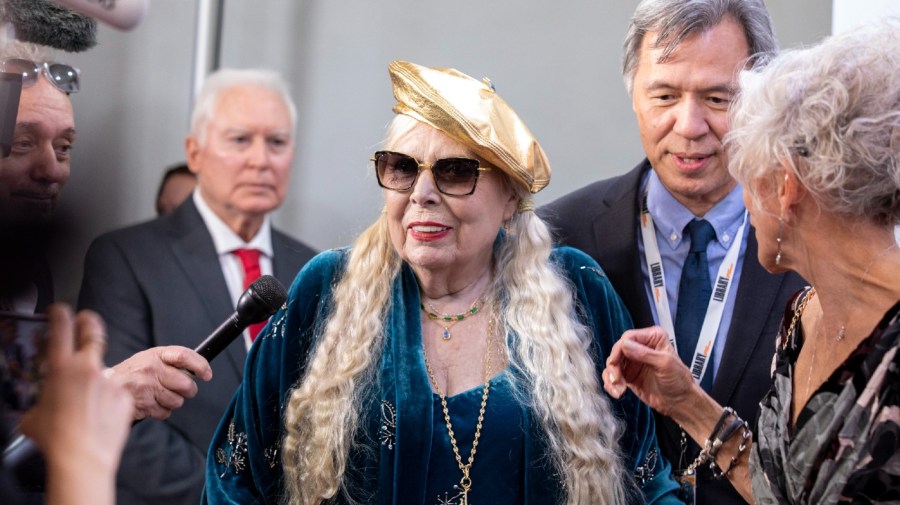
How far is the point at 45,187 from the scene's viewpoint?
1.03m

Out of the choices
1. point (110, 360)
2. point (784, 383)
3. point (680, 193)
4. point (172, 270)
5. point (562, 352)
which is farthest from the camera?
point (172, 270)

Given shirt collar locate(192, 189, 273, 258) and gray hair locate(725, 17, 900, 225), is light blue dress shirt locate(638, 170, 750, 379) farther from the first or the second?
shirt collar locate(192, 189, 273, 258)

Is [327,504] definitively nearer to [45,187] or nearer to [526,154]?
[526,154]

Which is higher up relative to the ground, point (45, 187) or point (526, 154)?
point (45, 187)

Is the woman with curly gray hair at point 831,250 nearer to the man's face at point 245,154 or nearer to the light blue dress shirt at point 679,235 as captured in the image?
the light blue dress shirt at point 679,235

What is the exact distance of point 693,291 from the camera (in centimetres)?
315

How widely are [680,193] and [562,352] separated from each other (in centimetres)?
72

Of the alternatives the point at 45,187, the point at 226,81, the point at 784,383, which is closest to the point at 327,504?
the point at 784,383

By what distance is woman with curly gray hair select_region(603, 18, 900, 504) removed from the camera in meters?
2.09

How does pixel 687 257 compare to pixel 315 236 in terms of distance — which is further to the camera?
pixel 315 236

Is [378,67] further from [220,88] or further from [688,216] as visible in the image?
[688,216]

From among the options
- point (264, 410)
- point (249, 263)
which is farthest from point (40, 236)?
point (249, 263)

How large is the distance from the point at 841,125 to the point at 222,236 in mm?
2784

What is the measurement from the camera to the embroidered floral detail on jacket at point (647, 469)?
9.02ft
